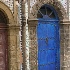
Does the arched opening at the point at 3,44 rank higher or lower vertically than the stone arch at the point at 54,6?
lower

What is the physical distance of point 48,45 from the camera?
43.8 feet

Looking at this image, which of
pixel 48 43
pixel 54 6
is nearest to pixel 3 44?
pixel 48 43

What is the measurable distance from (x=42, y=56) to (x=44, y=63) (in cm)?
→ 30

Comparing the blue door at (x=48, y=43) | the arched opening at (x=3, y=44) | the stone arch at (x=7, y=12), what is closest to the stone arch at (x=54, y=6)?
the blue door at (x=48, y=43)

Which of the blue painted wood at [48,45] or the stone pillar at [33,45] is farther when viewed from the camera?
the blue painted wood at [48,45]

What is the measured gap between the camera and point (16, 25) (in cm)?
1188

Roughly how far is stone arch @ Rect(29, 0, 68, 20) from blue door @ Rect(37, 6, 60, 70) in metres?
0.32

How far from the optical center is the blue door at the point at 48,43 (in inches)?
516

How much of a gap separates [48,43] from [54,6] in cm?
151

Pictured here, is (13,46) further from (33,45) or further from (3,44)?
(33,45)

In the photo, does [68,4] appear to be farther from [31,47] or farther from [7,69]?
[7,69]

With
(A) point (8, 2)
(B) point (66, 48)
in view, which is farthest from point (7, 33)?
(B) point (66, 48)

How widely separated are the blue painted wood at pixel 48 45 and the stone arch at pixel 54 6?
40cm

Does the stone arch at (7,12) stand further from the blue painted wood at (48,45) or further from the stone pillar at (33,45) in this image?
the blue painted wood at (48,45)
